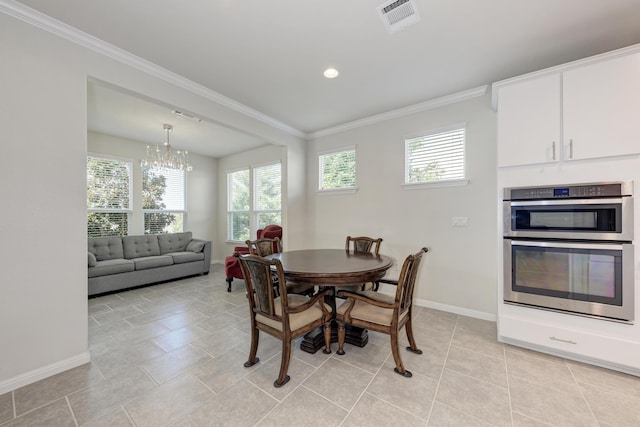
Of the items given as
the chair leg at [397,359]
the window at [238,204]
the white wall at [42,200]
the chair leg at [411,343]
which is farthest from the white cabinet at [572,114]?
the window at [238,204]

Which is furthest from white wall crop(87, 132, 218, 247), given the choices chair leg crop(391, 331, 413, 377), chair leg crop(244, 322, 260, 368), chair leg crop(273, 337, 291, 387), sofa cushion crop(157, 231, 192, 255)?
chair leg crop(391, 331, 413, 377)

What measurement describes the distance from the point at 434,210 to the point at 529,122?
1372 mm

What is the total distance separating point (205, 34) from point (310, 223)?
3154 mm

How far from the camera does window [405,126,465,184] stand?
10.5 ft

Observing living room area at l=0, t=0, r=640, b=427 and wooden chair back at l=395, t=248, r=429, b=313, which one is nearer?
living room area at l=0, t=0, r=640, b=427

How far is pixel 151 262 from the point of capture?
4.38 m

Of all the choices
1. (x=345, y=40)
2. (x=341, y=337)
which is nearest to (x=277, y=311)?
(x=341, y=337)

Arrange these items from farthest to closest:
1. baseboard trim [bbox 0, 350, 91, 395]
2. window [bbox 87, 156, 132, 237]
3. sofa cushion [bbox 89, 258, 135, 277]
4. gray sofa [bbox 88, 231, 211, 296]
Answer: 1. window [bbox 87, 156, 132, 237]
2. gray sofa [bbox 88, 231, 211, 296]
3. sofa cushion [bbox 89, 258, 135, 277]
4. baseboard trim [bbox 0, 350, 91, 395]

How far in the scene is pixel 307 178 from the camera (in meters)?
4.73

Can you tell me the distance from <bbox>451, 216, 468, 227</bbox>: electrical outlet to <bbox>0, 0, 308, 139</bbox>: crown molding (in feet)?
10.3

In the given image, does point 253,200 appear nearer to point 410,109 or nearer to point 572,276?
point 410,109

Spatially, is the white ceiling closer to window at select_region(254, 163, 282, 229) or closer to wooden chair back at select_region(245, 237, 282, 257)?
wooden chair back at select_region(245, 237, 282, 257)

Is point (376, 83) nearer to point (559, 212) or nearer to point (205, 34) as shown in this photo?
point (205, 34)

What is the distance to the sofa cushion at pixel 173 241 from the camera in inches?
200
